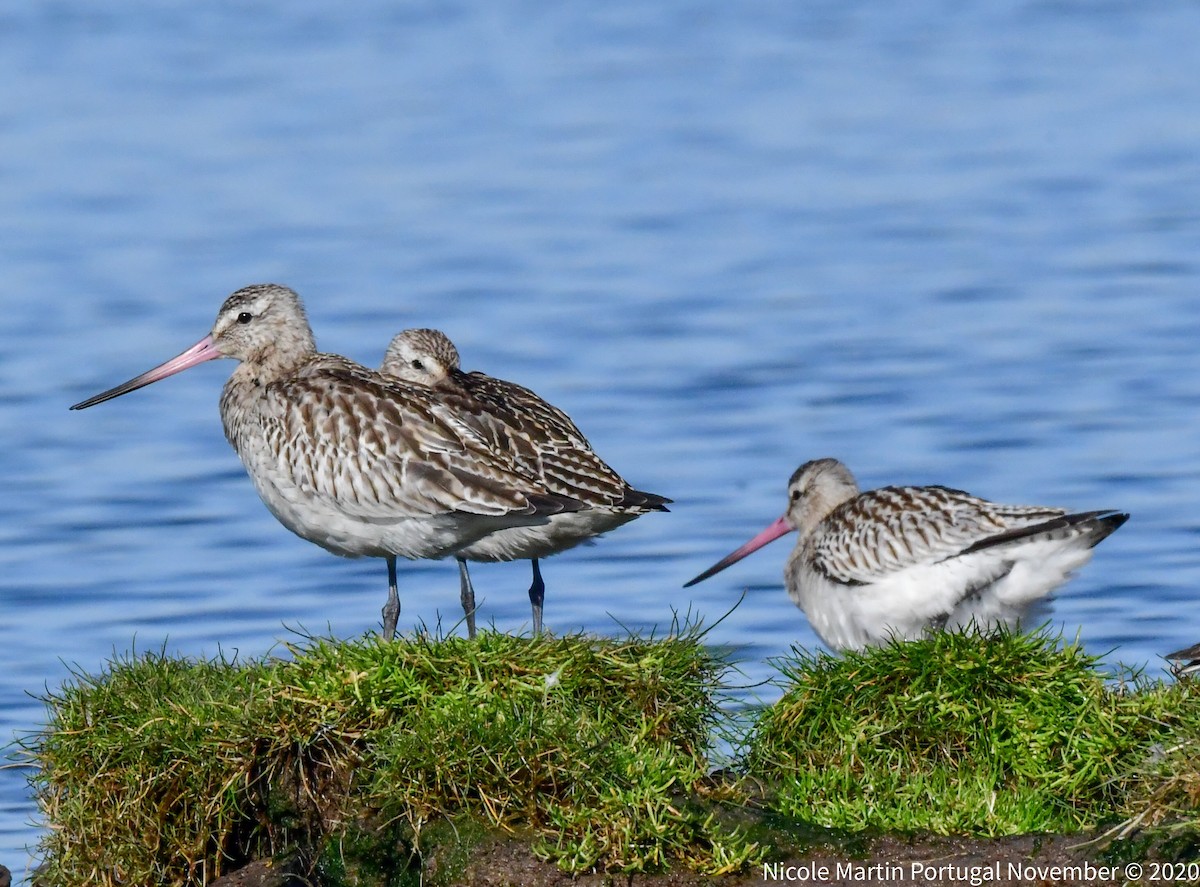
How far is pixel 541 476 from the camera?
993 cm

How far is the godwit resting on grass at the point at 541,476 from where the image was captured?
32.5 ft

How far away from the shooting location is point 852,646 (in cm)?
1016

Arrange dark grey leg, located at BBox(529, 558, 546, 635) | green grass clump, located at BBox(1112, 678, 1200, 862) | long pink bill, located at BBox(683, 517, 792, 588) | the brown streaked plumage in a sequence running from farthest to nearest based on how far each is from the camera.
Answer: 1. long pink bill, located at BBox(683, 517, 792, 588)
2. dark grey leg, located at BBox(529, 558, 546, 635)
3. the brown streaked plumage
4. green grass clump, located at BBox(1112, 678, 1200, 862)

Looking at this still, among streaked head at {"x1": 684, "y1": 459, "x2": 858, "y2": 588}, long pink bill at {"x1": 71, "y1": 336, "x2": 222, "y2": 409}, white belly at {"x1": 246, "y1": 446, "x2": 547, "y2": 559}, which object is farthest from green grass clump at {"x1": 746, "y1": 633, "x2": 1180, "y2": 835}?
long pink bill at {"x1": 71, "y1": 336, "x2": 222, "y2": 409}

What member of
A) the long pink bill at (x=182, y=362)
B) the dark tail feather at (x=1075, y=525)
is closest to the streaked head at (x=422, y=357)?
the long pink bill at (x=182, y=362)

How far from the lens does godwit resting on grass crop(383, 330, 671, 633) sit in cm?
991

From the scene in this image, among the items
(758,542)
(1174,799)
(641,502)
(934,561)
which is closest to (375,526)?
(641,502)

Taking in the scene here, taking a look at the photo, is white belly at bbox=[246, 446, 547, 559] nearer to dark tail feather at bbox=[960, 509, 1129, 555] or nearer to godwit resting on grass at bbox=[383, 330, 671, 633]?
godwit resting on grass at bbox=[383, 330, 671, 633]

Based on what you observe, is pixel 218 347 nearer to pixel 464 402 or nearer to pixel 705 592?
pixel 464 402

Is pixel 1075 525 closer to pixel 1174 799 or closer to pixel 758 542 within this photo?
pixel 1174 799

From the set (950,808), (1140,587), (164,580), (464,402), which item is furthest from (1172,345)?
(950,808)

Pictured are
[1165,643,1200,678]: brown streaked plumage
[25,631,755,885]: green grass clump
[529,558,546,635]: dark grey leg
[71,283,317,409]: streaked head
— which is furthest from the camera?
[71,283,317,409]: streaked head

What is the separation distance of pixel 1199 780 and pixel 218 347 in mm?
5567

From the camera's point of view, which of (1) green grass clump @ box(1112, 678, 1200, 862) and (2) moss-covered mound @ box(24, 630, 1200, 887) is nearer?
(1) green grass clump @ box(1112, 678, 1200, 862)
